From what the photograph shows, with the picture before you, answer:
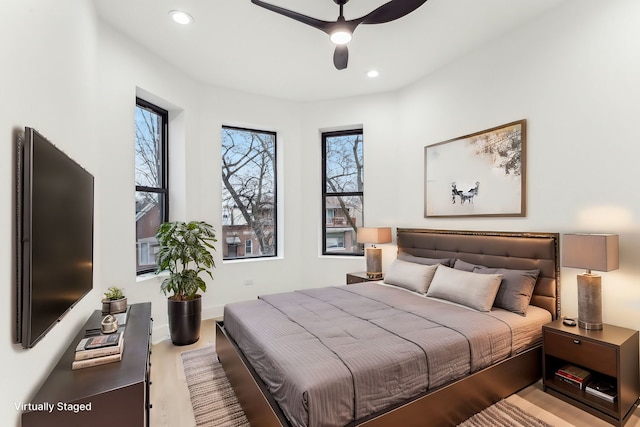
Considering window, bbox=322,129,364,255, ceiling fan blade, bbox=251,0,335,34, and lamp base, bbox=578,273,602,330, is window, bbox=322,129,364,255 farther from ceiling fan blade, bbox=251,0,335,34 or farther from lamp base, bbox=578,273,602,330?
lamp base, bbox=578,273,602,330

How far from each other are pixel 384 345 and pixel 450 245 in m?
1.95

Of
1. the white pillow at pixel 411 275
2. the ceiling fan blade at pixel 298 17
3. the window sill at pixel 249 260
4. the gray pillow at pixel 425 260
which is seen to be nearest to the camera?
the ceiling fan blade at pixel 298 17

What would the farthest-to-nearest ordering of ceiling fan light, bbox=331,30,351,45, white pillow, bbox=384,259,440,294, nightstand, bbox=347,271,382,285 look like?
nightstand, bbox=347,271,382,285
white pillow, bbox=384,259,440,294
ceiling fan light, bbox=331,30,351,45

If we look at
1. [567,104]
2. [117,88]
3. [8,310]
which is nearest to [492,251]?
[567,104]

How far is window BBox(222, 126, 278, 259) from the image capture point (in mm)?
4609

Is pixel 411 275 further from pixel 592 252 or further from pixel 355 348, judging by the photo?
pixel 355 348

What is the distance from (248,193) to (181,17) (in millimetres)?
2447

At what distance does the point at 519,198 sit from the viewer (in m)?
3.01

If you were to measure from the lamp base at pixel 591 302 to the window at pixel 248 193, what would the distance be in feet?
12.1

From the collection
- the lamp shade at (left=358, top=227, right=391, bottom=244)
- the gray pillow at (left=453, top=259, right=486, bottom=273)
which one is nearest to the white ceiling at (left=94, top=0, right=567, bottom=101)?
the lamp shade at (left=358, top=227, right=391, bottom=244)

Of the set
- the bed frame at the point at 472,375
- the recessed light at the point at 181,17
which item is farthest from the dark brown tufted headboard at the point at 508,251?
the recessed light at the point at 181,17

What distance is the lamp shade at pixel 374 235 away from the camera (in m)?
4.14

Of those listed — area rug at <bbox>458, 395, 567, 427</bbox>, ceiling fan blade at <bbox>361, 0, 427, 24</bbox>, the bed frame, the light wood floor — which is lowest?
the light wood floor

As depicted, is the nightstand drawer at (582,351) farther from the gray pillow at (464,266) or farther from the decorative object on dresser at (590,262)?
the gray pillow at (464,266)
